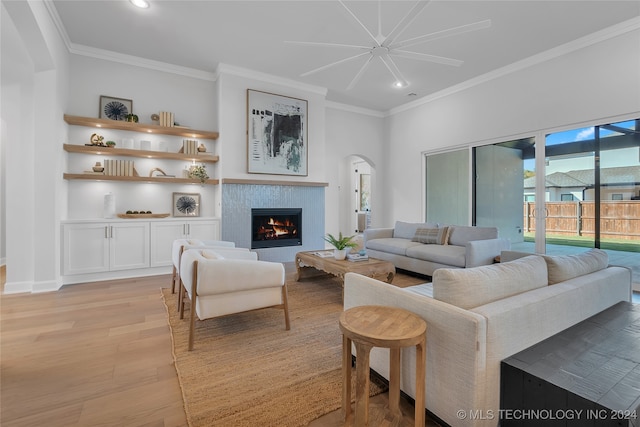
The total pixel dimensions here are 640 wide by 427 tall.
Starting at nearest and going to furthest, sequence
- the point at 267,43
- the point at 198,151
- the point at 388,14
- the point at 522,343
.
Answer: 1. the point at 522,343
2. the point at 388,14
3. the point at 267,43
4. the point at 198,151

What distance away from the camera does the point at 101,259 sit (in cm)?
405

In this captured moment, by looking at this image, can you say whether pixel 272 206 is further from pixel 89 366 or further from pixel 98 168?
pixel 89 366

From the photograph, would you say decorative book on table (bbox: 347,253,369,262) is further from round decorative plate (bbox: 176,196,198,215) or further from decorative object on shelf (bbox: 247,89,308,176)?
round decorative plate (bbox: 176,196,198,215)

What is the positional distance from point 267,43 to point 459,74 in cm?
332

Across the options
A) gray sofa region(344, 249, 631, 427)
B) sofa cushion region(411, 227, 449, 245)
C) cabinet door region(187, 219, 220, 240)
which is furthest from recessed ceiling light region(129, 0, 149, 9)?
sofa cushion region(411, 227, 449, 245)

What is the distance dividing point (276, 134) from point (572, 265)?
4652 mm

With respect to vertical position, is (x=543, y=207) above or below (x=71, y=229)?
above

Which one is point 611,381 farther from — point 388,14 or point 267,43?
point 267,43

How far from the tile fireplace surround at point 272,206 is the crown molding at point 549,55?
311 centimetres

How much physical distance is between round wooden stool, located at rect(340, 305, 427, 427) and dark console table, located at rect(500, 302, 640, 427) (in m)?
0.37

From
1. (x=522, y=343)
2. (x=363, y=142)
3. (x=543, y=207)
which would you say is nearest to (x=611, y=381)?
(x=522, y=343)

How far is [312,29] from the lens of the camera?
12.7 feet

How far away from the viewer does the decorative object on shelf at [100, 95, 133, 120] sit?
4.43 metres

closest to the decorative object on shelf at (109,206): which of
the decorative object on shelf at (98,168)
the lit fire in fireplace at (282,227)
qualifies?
the decorative object on shelf at (98,168)
